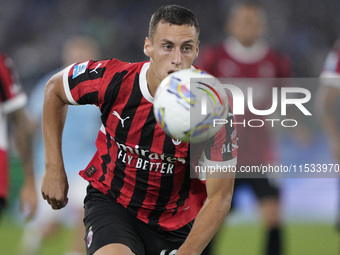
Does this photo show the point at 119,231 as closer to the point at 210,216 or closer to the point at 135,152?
the point at 135,152

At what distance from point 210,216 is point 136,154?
2.21 ft

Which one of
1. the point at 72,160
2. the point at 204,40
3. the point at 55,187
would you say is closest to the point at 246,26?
the point at 204,40

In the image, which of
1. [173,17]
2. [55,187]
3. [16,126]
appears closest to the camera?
[173,17]

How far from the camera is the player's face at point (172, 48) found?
318 cm

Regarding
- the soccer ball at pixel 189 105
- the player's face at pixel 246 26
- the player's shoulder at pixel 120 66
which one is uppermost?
the player's face at pixel 246 26

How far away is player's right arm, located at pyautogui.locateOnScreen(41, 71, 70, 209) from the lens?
11.3 feet

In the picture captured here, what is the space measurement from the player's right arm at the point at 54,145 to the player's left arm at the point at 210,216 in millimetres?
843

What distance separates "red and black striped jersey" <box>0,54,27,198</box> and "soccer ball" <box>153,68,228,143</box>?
214 cm

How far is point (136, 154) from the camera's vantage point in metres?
3.48

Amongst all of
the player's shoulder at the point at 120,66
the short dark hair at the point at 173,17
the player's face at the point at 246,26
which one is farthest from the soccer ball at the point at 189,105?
the player's face at the point at 246,26

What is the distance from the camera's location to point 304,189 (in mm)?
8109

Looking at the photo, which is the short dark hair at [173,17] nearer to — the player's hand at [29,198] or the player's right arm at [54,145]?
the player's right arm at [54,145]

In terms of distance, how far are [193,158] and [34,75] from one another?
5.35m

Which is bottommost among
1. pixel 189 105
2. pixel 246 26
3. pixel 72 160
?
pixel 189 105
